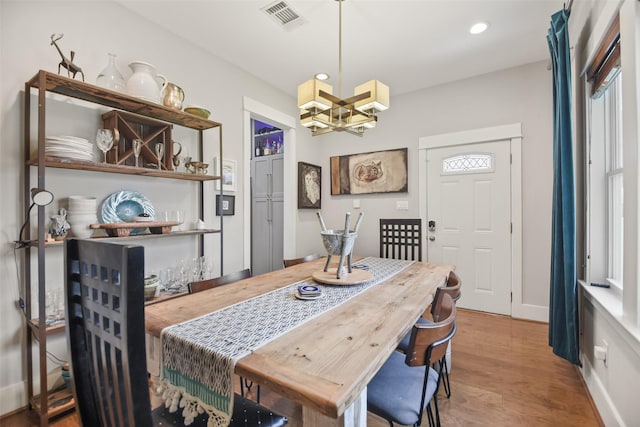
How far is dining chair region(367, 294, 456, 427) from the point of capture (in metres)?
1.03

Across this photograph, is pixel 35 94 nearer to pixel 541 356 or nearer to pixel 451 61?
pixel 451 61

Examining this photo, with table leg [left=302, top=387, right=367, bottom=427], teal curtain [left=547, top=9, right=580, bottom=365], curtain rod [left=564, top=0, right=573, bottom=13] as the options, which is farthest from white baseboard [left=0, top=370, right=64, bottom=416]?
curtain rod [left=564, top=0, right=573, bottom=13]

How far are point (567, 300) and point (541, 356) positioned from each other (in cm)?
61

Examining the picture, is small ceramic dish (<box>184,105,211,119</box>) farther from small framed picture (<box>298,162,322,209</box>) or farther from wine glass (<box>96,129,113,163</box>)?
small framed picture (<box>298,162,322,209</box>)

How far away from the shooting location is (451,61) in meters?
A: 3.06

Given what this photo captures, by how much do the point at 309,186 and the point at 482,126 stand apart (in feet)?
7.33

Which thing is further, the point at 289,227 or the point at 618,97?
the point at 289,227

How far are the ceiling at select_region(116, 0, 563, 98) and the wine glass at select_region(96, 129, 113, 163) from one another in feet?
3.49

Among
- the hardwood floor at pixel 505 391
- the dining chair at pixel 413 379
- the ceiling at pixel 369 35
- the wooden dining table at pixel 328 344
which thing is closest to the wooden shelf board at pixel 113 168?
the wooden dining table at pixel 328 344

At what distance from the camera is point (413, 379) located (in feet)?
4.23

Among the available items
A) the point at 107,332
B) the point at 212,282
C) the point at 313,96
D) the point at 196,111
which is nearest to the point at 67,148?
the point at 196,111

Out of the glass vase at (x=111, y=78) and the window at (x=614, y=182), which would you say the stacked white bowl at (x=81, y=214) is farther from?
the window at (x=614, y=182)

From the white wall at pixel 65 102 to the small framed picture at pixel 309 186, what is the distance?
1378 millimetres

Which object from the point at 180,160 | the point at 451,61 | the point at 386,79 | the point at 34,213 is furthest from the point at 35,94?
the point at 451,61
